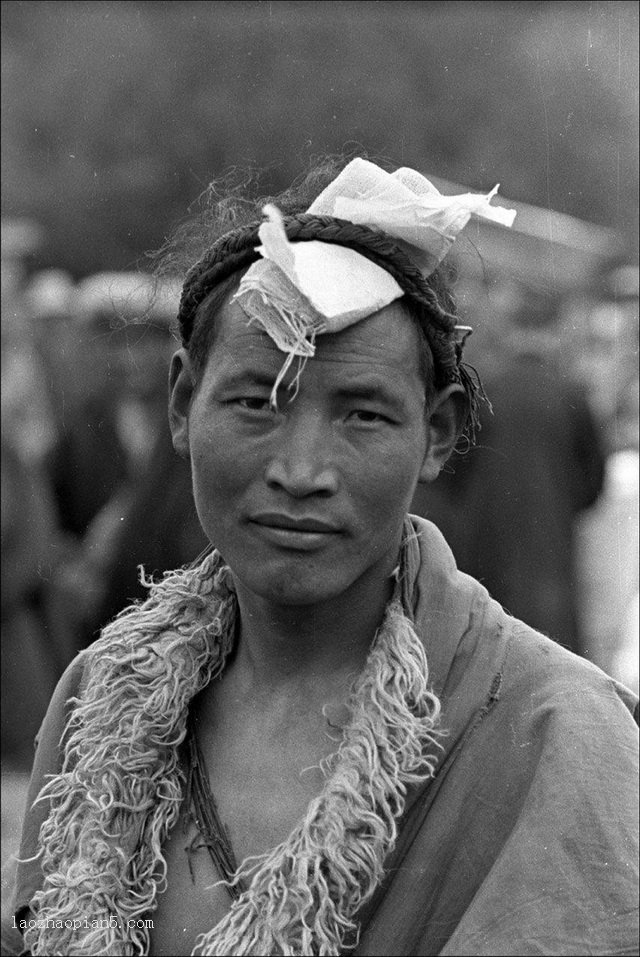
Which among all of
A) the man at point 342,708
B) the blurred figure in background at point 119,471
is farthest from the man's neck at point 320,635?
the blurred figure in background at point 119,471

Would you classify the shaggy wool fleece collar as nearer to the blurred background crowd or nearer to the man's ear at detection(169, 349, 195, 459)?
the man's ear at detection(169, 349, 195, 459)

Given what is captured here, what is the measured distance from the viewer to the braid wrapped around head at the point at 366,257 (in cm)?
219

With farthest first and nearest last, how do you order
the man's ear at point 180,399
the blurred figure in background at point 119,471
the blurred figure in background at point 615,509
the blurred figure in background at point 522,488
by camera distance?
1. the blurred figure in background at point 615,509
2. the blurred figure in background at point 119,471
3. the blurred figure in background at point 522,488
4. the man's ear at point 180,399

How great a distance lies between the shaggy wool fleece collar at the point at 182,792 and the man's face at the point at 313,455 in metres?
0.20

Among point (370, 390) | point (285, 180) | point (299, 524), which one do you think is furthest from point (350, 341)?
point (285, 180)

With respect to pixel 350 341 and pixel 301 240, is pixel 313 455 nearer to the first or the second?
pixel 350 341

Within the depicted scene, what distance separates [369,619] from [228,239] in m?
0.67

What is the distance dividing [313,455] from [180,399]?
0.42 m

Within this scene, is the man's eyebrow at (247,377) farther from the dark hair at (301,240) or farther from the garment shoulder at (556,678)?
the garment shoulder at (556,678)

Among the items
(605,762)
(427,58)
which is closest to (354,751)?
(605,762)

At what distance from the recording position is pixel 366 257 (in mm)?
2189

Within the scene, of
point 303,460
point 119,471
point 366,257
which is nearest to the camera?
point 303,460

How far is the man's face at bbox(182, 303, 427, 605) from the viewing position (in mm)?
2102

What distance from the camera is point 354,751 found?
84.7 inches
